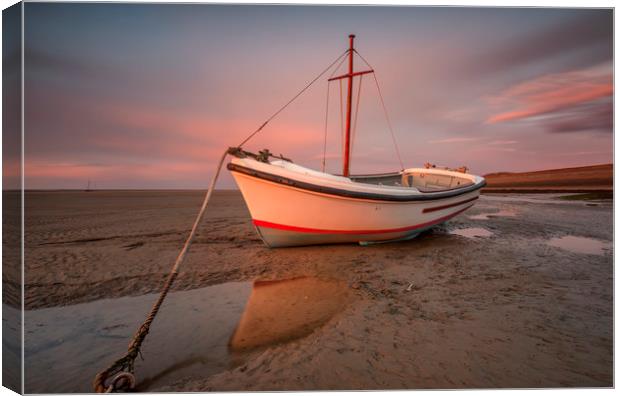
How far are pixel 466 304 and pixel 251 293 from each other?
275 centimetres

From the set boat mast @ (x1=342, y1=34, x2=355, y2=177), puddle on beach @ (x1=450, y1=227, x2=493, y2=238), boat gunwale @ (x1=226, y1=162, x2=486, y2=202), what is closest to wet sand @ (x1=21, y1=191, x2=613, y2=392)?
boat gunwale @ (x1=226, y1=162, x2=486, y2=202)

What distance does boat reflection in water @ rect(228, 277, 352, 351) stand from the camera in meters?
2.86

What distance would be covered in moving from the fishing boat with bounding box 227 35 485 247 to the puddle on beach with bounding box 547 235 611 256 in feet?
9.30

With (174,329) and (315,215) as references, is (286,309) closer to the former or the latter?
(174,329)

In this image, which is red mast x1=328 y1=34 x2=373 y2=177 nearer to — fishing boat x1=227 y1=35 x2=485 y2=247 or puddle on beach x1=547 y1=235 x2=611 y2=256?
fishing boat x1=227 y1=35 x2=485 y2=247

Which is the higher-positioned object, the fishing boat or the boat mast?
the boat mast

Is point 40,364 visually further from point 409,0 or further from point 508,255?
point 508,255

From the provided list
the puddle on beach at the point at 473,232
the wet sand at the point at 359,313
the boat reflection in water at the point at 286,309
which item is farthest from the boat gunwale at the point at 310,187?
the puddle on beach at the point at 473,232

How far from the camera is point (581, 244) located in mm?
6707

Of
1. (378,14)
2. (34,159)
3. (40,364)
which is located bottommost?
(40,364)

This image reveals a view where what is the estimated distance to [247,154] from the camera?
216 inches

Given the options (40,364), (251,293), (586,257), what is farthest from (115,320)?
(586,257)

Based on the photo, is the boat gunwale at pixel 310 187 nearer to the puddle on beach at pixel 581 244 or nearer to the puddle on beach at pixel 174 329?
the puddle on beach at pixel 174 329

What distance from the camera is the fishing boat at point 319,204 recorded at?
5.42m
